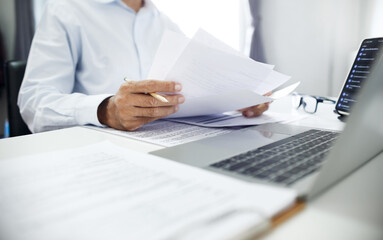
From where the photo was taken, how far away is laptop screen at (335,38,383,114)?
69 centimetres

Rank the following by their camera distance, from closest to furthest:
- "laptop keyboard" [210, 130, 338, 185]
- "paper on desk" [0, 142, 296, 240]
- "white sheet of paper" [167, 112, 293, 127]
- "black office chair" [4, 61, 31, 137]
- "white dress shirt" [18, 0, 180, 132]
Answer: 1. "paper on desk" [0, 142, 296, 240]
2. "laptop keyboard" [210, 130, 338, 185]
3. "white sheet of paper" [167, 112, 293, 127]
4. "white dress shirt" [18, 0, 180, 132]
5. "black office chair" [4, 61, 31, 137]

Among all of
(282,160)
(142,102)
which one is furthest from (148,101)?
(282,160)

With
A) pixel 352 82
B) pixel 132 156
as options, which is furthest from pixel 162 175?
pixel 352 82

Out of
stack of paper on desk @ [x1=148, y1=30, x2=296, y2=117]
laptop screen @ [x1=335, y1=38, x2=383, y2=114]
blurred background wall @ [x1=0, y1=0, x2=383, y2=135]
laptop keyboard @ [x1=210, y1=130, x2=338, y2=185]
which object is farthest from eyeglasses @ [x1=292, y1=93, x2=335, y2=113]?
blurred background wall @ [x1=0, y1=0, x2=383, y2=135]

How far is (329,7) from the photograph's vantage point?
1.59 m

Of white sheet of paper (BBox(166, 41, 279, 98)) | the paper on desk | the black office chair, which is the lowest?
the black office chair

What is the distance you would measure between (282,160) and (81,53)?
0.89 meters

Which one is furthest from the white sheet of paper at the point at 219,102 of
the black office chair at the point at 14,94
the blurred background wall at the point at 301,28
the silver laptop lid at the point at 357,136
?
the blurred background wall at the point at 301,28

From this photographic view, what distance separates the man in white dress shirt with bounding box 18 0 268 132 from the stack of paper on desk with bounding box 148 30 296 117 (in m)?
0.03

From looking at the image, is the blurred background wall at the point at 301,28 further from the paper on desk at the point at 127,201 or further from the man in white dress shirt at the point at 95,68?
the paper on desk at the point at 127,201

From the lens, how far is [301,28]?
67.8 inches

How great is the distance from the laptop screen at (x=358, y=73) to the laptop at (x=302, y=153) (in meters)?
0.23

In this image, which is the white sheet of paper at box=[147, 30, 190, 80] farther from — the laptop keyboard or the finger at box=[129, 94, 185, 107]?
the laptop keyboard

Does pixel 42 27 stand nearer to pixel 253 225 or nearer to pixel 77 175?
pixel 77 175
